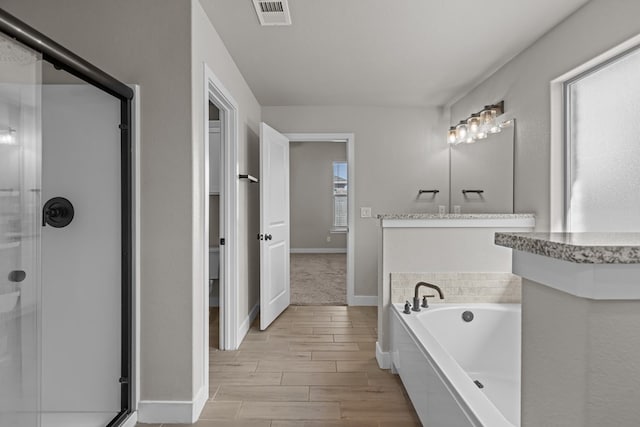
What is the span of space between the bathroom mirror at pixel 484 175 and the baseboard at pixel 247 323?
2407mm

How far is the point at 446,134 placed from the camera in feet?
14.7

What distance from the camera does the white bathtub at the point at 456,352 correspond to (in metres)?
1.83

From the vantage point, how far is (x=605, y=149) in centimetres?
225

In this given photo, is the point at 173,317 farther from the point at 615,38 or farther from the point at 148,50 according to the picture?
the point at 615,38

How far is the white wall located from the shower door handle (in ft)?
24.5

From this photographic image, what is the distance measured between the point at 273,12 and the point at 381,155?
2.42 meters

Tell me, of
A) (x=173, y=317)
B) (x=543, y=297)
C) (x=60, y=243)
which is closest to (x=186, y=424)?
(x=173, y=317)

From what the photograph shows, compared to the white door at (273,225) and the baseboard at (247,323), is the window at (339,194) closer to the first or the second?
the white door at (273,225)

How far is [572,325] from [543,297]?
0.10 meters

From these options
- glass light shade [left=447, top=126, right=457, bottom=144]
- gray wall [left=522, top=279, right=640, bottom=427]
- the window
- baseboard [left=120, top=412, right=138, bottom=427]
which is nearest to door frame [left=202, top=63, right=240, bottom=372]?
baseboard [left=120, top=412, right=138, bottom=427]

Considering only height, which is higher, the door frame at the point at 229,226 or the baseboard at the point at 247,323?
the door frame at the point at 229,226

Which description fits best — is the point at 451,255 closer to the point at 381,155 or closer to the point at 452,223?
the point at 452,223

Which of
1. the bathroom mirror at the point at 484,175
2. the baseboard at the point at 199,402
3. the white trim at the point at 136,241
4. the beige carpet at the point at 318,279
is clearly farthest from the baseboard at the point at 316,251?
the white trim at the point at 136,241

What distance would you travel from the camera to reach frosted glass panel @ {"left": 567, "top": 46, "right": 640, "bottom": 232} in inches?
81.1
